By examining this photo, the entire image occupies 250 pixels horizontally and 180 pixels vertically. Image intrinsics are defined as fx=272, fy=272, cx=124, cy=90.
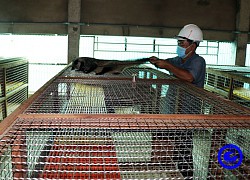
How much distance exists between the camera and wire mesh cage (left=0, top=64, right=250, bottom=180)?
4.25 ft

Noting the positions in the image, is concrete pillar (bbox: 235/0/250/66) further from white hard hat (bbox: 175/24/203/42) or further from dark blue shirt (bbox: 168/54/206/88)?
dark blue shirt (bbox: 168/54/206/88)

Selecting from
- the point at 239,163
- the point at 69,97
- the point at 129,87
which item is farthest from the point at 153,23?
the point at 239,163

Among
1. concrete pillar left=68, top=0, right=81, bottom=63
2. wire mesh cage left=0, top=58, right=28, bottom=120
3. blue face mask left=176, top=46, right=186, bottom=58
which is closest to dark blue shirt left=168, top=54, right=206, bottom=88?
blue face mask left=176, top=46, right=186, bottom=58

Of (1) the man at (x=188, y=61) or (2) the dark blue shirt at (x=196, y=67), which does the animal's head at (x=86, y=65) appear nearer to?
(1) the man at (x=188, y=61)

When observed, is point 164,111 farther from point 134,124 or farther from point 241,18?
point 241,18

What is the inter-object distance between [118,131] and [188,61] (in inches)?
78.7

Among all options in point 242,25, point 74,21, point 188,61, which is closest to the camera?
point 188,61

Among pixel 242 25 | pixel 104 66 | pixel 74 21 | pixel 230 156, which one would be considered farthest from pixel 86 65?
pixel 242 25

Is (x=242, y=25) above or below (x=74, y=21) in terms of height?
above

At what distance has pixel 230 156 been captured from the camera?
148cm

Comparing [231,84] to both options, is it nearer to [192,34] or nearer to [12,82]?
[192,34]

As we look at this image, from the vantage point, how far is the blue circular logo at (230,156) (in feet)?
4.71

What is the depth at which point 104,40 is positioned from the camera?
880cm

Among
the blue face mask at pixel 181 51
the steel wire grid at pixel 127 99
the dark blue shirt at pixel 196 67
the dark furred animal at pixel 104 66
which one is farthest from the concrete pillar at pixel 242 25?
the steel wire grid at pixel 127 99
